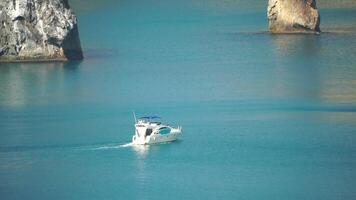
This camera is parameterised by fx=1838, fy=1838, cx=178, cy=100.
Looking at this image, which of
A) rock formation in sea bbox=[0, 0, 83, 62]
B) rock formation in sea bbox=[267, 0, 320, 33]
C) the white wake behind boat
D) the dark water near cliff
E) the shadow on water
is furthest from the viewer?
rock formation in sea bbox=[267, 0, 320, 33]

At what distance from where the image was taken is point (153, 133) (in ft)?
289

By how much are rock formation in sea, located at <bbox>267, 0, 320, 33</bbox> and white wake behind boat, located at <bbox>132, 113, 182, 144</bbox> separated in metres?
46.5

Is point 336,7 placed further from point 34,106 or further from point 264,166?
point 264,166

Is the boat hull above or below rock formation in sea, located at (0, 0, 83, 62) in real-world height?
below

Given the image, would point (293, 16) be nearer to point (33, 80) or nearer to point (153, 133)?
point (33, 80)

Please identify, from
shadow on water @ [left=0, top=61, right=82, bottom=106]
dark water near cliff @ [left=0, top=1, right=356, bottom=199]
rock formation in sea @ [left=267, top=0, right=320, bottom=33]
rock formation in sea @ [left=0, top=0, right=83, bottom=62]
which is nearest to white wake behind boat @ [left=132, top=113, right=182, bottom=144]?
dark water near cliff @ [left=0, top=1, right=356, bottom=199]

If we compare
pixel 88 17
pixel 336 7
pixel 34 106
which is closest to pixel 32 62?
pixel 34 106

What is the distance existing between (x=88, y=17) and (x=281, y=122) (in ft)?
248

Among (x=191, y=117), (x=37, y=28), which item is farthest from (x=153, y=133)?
(x=37, y=28)

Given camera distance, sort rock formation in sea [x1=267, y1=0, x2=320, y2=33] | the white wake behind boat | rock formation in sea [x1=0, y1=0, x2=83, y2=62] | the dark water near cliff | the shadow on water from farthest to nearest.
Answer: rock formation in sea [x1=267, y1=0, x2=320, y2=33], rock formation in sea [x1=0, y1=0, x2=83, y2=62], the shadow on water, the white wake behind boat, the dark water near cliff

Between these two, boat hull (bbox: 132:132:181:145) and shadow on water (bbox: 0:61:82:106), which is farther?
shadow on water (bbox: 0:61:82:106)

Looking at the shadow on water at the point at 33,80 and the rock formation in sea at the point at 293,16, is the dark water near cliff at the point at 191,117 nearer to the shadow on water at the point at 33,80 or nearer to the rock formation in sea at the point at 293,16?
the shadow on water at the point at 33,80

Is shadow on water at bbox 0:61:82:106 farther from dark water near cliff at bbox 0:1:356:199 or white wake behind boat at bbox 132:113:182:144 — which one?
white wake behind boat at bbox 132:113:182:144

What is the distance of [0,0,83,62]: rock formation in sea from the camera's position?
380 feet
